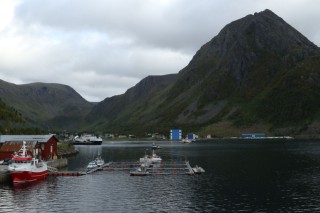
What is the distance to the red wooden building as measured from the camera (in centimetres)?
13150

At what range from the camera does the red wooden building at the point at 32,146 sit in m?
132

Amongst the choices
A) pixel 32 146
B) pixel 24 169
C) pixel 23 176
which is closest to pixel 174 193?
pixel 23 176

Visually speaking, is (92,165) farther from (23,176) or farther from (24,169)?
(23,176)

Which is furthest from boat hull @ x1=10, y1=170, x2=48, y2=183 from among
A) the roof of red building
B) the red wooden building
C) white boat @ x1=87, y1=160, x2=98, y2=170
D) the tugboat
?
white boat @ x1=87, y1=160, x2=98, y2=170

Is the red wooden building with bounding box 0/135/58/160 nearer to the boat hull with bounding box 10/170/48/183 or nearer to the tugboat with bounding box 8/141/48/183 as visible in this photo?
the tugboat with bounding box 8/141/48/183

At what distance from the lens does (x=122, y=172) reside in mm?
128750

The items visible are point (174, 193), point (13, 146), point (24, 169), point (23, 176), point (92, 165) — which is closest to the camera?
point (174, 193)

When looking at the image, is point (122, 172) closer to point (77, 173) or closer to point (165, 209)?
point (77, 173)

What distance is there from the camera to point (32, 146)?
13225 centimetres

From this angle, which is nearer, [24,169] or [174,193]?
[174,193]

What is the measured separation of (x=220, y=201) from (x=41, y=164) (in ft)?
178

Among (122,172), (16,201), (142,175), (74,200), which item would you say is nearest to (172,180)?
(142,175)

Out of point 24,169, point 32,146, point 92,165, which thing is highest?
point 32,146

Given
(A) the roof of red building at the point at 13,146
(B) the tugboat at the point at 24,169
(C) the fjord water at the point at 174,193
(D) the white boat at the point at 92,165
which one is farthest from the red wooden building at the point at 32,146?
(C) the fjord water at the point at 174,193
